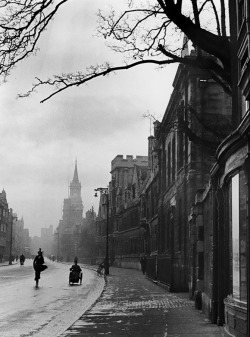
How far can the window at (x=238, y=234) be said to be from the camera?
996cm

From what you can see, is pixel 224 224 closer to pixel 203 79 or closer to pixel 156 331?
pixel 156 331

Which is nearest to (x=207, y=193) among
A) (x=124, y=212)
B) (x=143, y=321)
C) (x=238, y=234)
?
(x=143, y=321)

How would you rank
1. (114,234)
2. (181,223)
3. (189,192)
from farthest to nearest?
(114,234) → (181,223) → (189,192)

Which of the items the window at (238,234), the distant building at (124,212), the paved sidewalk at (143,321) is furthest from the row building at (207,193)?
the distant building at (124,212)

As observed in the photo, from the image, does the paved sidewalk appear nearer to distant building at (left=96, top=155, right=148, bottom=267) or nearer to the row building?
the row building

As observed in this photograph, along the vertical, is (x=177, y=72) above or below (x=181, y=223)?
above

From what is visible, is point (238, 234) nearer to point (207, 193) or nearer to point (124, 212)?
point (207, 193)

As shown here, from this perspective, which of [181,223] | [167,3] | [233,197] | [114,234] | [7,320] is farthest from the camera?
[114,234]

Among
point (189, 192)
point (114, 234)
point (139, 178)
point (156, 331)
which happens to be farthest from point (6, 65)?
point (114, 234)

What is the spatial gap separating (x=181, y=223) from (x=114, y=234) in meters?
53.9

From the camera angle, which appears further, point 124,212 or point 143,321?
point 124,212

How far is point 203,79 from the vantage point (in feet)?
94.5

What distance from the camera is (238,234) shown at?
34.3 feet

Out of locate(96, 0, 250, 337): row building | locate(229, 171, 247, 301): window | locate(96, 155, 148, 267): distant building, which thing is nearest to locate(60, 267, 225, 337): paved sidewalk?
locate(96, 0, 250, 337): row building
